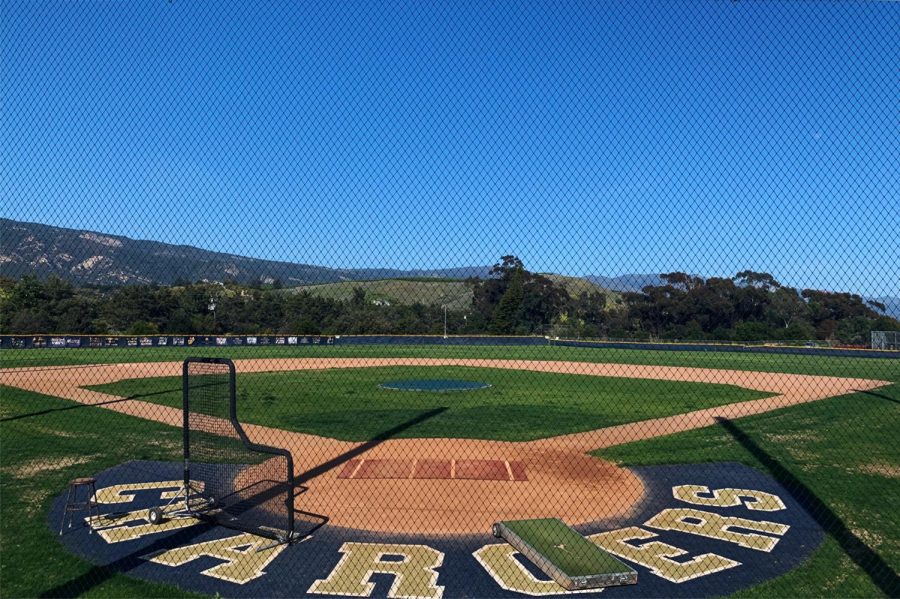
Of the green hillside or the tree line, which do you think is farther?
the tree line

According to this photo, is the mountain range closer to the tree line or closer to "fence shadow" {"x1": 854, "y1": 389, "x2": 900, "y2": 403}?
the tree line

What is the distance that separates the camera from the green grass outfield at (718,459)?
22.2 feet

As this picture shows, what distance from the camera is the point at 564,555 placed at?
7.11 meters

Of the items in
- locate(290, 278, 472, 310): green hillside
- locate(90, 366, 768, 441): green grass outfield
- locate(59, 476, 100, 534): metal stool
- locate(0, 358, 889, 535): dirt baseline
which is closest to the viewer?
locate(59, 476, 100, 534): metal stool

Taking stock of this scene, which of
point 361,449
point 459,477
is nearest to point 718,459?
point 459,477

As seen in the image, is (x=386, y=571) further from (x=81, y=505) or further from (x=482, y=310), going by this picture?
(x=482, y=310)

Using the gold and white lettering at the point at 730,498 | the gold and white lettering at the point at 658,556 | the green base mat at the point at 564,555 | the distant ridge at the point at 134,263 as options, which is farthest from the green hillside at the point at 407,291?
the gold and white lettering at the point at 730,498

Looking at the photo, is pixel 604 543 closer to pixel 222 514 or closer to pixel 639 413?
pixel 222 514

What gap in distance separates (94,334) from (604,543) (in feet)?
111

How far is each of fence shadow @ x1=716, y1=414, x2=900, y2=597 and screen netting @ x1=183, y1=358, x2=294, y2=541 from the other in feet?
21.7

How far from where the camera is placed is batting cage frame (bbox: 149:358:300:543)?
8180 mm

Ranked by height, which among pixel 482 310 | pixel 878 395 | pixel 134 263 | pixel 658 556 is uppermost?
pixel 134 263

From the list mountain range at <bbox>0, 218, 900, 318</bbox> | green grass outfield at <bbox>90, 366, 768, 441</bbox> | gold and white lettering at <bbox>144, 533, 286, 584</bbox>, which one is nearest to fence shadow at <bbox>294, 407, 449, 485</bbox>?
green grass outfield at <bbox>90, 366, 768, 441</bbox>

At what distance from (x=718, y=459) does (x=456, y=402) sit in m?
10.1
